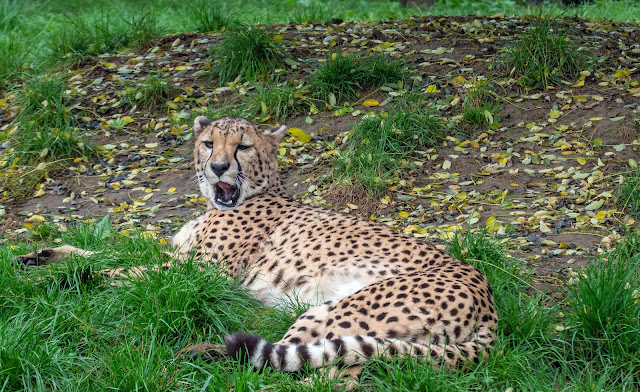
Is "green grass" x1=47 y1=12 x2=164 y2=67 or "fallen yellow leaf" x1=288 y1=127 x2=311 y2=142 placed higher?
"green grass" x1=47 y1=12 x2=164 y2=67

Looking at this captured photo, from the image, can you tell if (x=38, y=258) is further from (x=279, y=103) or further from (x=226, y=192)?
(x=279, y=103)

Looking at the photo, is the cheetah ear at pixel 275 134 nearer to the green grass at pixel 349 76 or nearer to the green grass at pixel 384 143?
the green grass at pixel 384 143

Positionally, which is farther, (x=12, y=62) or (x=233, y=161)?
(x=12, y=62)

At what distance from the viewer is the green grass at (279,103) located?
23.4 ft

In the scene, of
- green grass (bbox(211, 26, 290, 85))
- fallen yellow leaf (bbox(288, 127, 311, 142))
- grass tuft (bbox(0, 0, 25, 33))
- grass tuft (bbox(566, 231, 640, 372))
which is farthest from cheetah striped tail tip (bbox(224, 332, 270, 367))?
grass tuft (bbox(0, 0, 25, 33))

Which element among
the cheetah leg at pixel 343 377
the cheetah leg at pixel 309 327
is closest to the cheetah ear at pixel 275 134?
the cheetah leg at pixel 309 327

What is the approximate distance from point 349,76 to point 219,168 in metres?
2.88

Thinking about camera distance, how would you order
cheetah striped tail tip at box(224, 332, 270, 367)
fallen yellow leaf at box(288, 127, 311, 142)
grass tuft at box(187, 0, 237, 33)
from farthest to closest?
grass tuft at box(187, 0, 237, 33) → fallen yellow leaf at box(288, 127, 311, 142) → cheetah striped tail tip at box(224, 332, 270, 367)

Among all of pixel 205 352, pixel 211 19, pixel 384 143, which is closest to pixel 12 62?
pixel 211 19

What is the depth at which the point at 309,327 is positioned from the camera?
11.8ft

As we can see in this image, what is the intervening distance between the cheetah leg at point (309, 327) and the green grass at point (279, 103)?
3.61 meters

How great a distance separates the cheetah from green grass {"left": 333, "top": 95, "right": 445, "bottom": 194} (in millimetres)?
1180

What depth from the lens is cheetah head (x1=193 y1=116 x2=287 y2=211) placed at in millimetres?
4777

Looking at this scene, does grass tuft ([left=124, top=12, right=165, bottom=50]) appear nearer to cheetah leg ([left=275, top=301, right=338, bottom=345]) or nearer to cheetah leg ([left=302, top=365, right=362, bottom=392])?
cheetah leg ([left=275, top=301, right=338, bottom=345])
